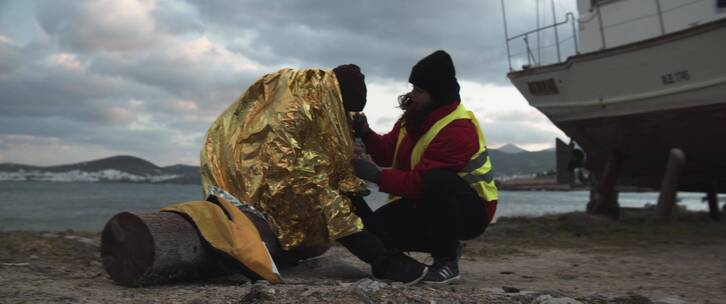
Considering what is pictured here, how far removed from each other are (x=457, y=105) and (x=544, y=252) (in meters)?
2.83

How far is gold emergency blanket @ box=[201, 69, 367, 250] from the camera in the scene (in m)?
2.93

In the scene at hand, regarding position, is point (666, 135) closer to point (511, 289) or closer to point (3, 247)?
point (511, 289)

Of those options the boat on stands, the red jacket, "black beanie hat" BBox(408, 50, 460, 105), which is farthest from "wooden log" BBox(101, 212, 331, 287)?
the boat on stands

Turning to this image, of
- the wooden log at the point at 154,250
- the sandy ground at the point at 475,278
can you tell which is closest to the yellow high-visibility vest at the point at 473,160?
the sandy ground at the point at 475,278

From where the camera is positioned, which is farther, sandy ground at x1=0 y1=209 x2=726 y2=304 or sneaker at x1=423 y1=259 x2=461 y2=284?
sneaker at x1=423 y1=259 x2=461 y2=284

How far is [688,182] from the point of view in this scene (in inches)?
379

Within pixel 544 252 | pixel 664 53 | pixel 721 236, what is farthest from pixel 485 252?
pixel 664 53

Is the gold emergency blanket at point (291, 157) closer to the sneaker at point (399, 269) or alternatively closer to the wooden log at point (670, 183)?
the sneaker at point (399, 269)

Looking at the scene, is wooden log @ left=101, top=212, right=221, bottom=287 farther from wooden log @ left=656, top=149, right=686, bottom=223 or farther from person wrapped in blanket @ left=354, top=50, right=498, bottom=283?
wooden log @ left=656, top=149, right=686, bottom=223

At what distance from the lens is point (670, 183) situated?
8820 mm

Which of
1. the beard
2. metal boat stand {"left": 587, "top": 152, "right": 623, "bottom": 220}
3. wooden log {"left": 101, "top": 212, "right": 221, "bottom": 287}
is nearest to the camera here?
wooden log {"left": 101, "top": 212, "right": 221, "bottom": 287}

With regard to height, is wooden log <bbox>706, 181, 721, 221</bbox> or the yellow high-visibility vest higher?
the yellow high-visibility vest

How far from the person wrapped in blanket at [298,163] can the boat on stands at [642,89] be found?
631 centimetres

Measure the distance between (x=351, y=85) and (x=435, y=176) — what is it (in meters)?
0.67
